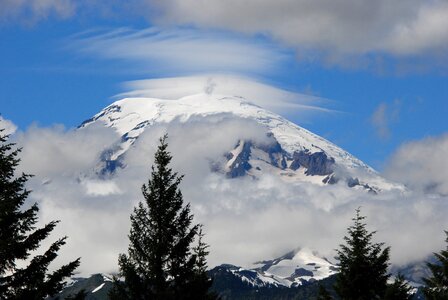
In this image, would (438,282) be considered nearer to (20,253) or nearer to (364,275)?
(364,275)

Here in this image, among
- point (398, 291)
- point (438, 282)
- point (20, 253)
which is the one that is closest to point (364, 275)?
point (398, 291)

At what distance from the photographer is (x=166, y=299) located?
142ft

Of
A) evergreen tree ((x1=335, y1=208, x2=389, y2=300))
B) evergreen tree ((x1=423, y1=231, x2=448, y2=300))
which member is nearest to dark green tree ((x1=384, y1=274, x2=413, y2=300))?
evergreen tree ((x1=335, y1=208, x2=389, y2=300))

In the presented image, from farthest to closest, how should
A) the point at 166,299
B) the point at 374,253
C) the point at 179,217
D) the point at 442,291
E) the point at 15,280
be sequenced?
the point at 442,291, the point at 374,253, the point at 179,217, the point at 166,299, the point at 15,280

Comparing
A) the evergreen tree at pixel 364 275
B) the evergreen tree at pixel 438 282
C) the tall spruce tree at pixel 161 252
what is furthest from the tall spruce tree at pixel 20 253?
the evergreen tree at pixel 438 282

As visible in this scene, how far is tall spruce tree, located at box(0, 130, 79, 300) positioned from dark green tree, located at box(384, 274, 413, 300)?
64.9ft

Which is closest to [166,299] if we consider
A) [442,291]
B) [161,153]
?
[161,153]

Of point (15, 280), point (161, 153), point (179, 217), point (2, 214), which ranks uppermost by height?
point (161, 153)

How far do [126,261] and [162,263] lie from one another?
2.01 meters

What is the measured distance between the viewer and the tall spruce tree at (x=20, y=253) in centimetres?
3456

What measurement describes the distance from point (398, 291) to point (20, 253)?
23521mm

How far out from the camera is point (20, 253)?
1380 inches

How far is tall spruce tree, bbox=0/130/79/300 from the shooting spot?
3456 centimetres

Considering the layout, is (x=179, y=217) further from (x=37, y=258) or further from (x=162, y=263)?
(x=37, y=258)
